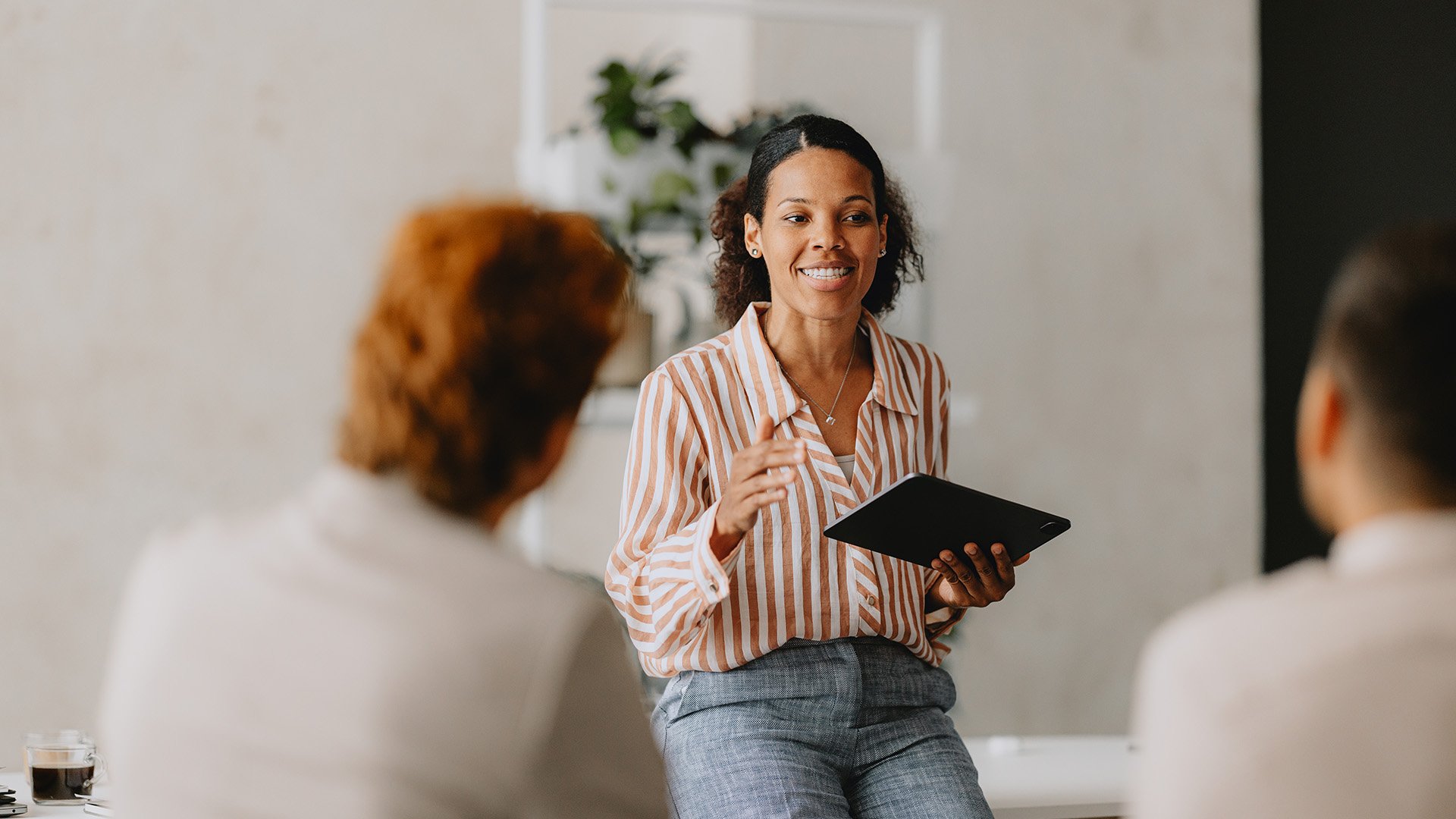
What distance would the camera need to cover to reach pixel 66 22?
313 cm

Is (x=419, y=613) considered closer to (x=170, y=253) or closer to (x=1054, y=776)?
(x=1054, y=776)

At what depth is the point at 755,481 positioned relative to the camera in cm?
157

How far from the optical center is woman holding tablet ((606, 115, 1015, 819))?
5.44 ft

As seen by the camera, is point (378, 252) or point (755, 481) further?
point (378, 252)

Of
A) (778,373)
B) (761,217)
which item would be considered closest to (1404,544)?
(778,373)

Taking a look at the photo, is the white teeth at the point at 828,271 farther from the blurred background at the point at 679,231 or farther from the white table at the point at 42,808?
the white table at the point at 42,808

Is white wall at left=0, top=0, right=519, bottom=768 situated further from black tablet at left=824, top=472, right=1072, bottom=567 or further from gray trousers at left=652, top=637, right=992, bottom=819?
black tablet at left=824, top=472, right=1072, bottom=567

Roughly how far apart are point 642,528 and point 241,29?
2.10 meters

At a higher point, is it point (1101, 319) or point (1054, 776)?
point (1101, 319)

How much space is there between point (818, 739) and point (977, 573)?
1.04 feet

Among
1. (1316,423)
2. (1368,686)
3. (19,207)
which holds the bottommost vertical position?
(1368,686)

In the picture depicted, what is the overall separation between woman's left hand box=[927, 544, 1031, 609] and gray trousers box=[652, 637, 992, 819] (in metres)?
0.13

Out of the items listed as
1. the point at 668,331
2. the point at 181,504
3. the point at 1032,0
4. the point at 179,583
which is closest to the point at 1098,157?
the point at 1032,0

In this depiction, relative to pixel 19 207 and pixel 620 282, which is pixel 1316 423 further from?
pixel 19 207
